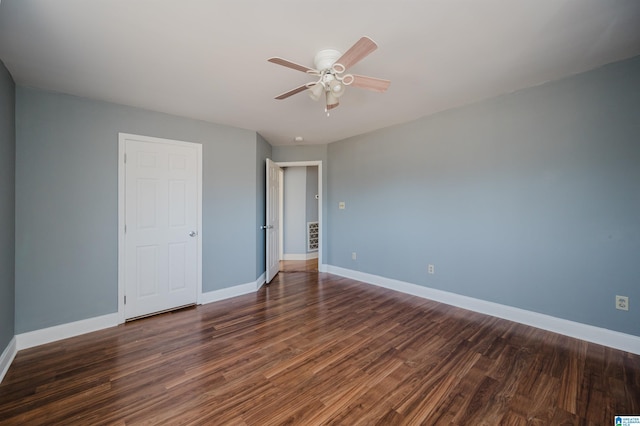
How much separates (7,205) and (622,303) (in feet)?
17.9

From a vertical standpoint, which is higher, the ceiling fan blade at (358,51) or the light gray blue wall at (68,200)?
the ceiling fan blade at (358,51)

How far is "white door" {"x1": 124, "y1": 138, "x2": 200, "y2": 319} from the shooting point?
2973 millimetres

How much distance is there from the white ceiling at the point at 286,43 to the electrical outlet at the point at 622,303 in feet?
6.89

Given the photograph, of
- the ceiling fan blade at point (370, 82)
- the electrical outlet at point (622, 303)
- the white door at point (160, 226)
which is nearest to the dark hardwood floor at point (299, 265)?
the white door at point (160, 226)

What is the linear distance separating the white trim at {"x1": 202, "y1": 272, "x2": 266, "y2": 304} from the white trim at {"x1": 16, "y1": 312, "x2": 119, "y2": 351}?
3.25ft

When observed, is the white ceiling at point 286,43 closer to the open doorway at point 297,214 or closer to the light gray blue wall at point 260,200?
the light gray blue wall at point 260,200

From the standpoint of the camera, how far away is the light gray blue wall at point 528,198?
225 cm

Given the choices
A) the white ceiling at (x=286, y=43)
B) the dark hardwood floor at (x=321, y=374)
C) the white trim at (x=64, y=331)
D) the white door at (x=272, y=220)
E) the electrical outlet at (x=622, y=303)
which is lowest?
the dark hardwood floor at (x=321, y=374)

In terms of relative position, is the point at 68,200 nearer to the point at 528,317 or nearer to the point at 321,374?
the point at 321,374

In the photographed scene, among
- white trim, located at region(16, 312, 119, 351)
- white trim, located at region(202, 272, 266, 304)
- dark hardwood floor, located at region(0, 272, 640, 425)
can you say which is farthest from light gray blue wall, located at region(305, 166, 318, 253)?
white trim, located at region(16, 312, 119, 351)

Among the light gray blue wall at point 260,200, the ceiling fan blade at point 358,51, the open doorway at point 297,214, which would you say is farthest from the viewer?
the open doorway at point 297,214

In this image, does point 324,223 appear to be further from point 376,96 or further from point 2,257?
point 2,257

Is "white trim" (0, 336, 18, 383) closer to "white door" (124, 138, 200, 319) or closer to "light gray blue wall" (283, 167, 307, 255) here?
"white door" (124, 138, 200, 319)

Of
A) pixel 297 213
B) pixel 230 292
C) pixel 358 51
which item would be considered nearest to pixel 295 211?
pixel 297 213
